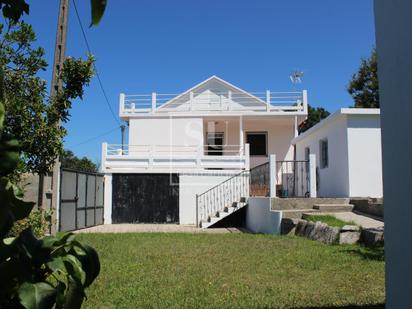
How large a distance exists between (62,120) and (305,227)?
22.9 feet

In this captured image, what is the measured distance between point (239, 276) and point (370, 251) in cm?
302

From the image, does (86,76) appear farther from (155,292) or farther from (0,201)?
(0,201)

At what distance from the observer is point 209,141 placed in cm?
2461

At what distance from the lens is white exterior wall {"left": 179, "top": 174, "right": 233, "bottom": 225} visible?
62.8ft

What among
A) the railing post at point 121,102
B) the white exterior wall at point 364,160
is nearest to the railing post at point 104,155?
→ the railing post at point 121,102

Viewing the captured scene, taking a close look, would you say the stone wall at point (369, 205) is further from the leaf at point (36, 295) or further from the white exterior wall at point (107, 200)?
the leaf at point (36, 295)

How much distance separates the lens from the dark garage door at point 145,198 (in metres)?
19.2

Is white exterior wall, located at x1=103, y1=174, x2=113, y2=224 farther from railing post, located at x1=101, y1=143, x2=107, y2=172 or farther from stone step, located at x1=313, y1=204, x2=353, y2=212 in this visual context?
stone step, located at x1=313, y1=204, x2=353, y2=212

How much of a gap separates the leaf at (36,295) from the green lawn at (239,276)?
157 inches

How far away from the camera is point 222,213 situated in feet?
56.9

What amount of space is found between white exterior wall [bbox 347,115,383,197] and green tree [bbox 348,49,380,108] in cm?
1813

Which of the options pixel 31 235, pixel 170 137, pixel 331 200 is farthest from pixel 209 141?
pixel 31 235

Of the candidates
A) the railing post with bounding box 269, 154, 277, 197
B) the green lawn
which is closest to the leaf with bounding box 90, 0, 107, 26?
the green lawn

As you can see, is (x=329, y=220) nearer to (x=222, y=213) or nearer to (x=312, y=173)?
(x=312, y=173)
